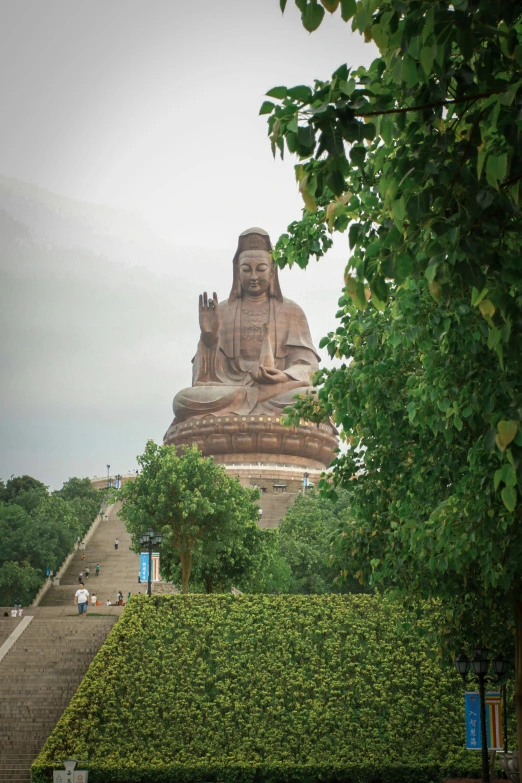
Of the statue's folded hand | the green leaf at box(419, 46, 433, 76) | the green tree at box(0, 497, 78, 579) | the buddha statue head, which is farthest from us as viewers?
the buddha statue head

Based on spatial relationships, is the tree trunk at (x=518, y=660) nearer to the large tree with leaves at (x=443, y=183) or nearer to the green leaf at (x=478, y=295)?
the large tree with leaves at (x=443, y=183)

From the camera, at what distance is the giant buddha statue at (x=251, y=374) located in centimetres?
4775

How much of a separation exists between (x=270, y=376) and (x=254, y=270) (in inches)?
204

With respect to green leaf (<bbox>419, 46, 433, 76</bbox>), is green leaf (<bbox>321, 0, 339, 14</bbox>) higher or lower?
higher

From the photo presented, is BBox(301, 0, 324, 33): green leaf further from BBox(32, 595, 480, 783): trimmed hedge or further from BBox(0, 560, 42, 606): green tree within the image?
BBox(0, 560, 42, 606): green tree

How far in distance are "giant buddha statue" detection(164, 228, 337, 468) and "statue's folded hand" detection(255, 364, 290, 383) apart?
0.04m

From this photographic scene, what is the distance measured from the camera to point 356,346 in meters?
10.6

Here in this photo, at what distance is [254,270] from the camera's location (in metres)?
48.3

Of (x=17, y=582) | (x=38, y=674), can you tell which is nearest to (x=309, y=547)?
(x=17, y=582)

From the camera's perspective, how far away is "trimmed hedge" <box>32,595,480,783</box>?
1602cm

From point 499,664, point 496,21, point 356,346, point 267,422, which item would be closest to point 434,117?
point 496,21

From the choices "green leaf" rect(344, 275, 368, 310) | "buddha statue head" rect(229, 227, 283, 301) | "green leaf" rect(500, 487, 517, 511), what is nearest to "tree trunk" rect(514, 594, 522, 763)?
"green leaf" rect(500, 487, 517, 511)

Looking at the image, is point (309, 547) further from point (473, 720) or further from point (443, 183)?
point (443, 183)

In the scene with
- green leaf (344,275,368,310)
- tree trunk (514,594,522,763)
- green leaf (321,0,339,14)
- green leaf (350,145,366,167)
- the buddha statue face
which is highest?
the buddha statue face
